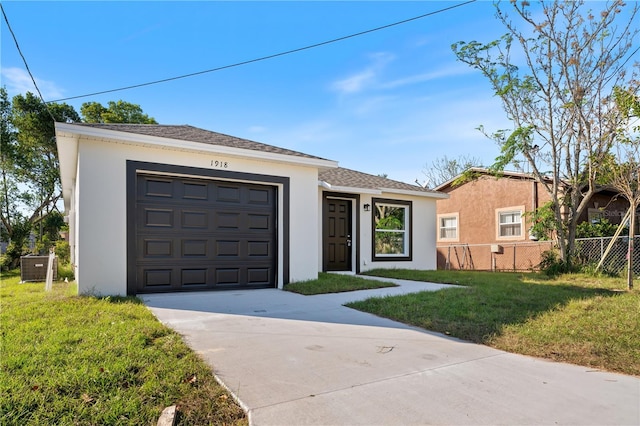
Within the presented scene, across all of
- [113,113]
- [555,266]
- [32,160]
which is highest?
[113,113]

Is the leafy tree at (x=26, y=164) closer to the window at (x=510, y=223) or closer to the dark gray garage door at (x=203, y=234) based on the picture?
the dark gray garage door at (x=203, y=234)

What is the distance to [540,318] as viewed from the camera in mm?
5078

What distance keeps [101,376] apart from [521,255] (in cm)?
1537

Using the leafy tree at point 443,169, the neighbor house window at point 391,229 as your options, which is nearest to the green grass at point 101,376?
the neighbor house window at point 391,229

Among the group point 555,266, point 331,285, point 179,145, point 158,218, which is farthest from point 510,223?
point 158,218

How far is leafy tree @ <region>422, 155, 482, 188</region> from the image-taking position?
108 ft

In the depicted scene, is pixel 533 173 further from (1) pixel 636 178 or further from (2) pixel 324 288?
(2) pixel 324 288

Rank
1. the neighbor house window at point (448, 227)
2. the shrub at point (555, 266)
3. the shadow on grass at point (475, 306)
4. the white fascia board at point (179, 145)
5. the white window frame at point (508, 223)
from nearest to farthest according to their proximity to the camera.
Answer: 1. the shadow on grass at point (475, 306)
2. the white fascia board at point (179, 145)
3. the shrub at point (555, 266)
4. the white window frame at point (508, 223)
5. the neighbor house window at point (448, 227)

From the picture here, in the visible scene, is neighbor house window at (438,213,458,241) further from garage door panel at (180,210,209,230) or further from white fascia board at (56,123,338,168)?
garage door panel at (180,210,209,230)

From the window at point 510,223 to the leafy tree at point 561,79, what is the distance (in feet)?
14.3

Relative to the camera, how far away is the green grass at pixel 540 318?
3.96m

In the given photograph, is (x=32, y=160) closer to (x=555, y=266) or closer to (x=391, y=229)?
(x=391, y=229)

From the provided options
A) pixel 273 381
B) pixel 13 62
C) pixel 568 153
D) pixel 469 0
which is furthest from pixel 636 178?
pixel 13 62

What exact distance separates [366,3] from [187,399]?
26.5 ft
